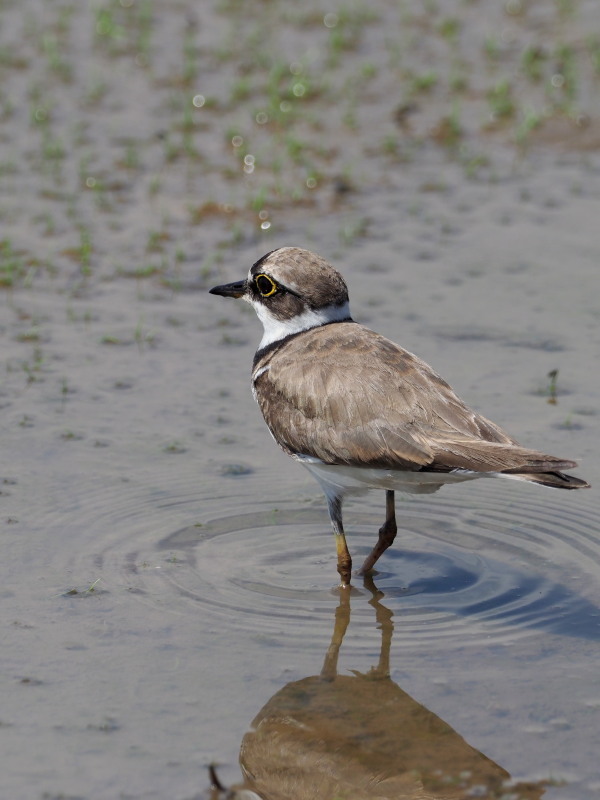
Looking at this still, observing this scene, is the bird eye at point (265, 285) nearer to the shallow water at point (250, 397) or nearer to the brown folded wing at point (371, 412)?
the brown folded wing at point (371, 412)

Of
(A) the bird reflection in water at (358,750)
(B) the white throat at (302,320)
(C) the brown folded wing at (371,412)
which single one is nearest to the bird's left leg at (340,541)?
(C) the brown folded wing at (371,412)

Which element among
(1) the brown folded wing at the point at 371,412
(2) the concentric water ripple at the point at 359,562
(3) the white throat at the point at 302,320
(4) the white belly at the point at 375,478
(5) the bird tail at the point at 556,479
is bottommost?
(2) the concentric water ripple at the point at 359,562

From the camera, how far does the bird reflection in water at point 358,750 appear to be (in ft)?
16.6

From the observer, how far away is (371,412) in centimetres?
623

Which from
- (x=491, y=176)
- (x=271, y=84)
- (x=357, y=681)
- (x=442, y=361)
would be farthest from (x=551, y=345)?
(x=271, y=84)

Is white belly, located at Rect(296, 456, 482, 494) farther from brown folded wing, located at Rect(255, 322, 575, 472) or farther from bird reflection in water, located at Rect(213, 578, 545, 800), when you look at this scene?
bird reflection in water, located at Rect(213, 578, 545, 800)

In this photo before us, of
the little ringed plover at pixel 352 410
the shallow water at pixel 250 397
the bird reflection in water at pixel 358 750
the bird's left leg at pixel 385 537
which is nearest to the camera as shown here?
the bird reflection in water at pixel 358 750

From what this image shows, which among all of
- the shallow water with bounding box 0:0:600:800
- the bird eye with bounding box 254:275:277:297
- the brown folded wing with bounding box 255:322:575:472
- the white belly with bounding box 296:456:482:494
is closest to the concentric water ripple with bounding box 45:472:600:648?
the shallow water with bounding box 0:0:600:800

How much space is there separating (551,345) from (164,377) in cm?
255

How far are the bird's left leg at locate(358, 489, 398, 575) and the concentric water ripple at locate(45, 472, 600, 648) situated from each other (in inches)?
3.1

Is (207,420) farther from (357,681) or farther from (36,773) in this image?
(36,773)

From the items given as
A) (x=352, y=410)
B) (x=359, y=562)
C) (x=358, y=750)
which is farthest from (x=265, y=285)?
(x=358, y=750)

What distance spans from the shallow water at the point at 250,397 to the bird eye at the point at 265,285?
1098mm

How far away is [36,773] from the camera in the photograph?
16.5 ft
